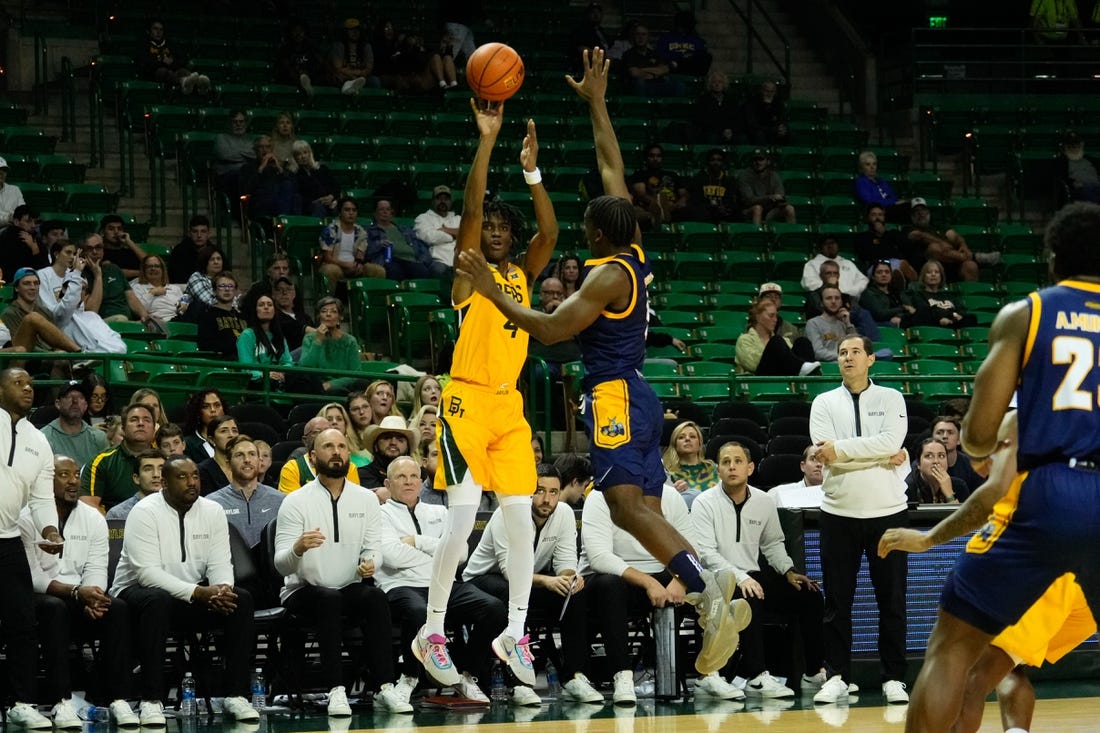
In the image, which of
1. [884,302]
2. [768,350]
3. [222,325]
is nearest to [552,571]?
[222,325]

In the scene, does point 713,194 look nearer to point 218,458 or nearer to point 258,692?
point 218,458

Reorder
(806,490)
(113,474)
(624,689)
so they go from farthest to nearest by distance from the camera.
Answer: (806,490), (113,474), (624,689)

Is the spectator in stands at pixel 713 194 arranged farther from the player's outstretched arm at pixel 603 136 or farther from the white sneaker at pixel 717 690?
the player's outstretched arm at pixel 603 136

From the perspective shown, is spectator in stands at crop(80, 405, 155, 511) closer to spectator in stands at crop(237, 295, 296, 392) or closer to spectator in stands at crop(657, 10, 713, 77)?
spectator in stands at crop(237, 295, 296, 392)

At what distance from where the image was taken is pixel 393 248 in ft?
49.5

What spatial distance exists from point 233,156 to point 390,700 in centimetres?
836

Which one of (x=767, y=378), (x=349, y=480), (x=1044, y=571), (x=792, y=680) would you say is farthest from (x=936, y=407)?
(x=1044, y=571)

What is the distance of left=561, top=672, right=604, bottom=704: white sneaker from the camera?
923 centimetres

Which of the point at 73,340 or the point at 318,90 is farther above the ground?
the point at 318,90

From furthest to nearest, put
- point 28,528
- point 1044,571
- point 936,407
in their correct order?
point 936,407 → point 28,528 → point 1044,571

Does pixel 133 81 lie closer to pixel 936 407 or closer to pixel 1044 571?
pixel 936 407

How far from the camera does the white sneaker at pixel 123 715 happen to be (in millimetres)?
8406

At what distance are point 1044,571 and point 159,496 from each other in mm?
5649

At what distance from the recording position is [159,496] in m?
9.13
